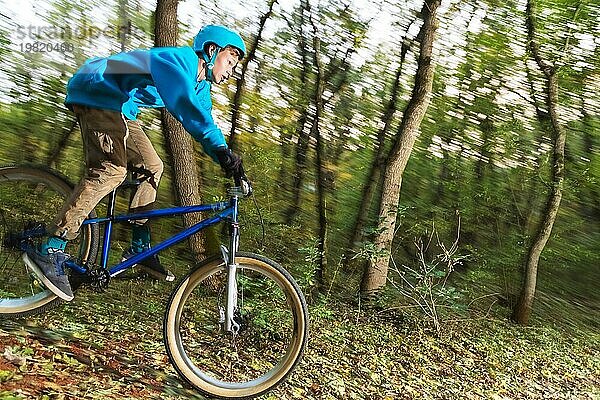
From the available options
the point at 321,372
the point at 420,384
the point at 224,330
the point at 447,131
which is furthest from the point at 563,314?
the point at 224,330

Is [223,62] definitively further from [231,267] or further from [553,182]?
[553,182]

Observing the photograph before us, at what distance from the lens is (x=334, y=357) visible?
4590 mm

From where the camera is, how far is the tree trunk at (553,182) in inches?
330

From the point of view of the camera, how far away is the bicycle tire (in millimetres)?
3176

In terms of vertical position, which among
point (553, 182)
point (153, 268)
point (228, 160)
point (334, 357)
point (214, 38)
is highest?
point (214, 38)

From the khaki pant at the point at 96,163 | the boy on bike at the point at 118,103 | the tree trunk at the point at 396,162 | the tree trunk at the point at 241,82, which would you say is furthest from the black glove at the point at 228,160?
the tree trunk at the point at 241,82

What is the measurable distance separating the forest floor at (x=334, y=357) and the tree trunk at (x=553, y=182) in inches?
22.0

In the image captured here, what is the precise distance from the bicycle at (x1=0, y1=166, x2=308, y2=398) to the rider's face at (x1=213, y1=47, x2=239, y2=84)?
0.55 meters

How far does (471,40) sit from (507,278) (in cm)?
366

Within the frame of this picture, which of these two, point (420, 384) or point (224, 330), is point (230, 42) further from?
point (420, 384)

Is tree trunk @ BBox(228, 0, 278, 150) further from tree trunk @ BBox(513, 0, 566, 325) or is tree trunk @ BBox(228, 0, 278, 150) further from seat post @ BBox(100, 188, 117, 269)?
seat post @ BBox(100, 188, 117, 269)

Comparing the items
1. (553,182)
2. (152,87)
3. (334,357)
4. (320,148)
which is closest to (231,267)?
(152,87)

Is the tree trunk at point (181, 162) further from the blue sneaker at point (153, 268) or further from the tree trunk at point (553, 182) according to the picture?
the tree trunk at point (553, 182)

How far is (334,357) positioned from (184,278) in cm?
201
